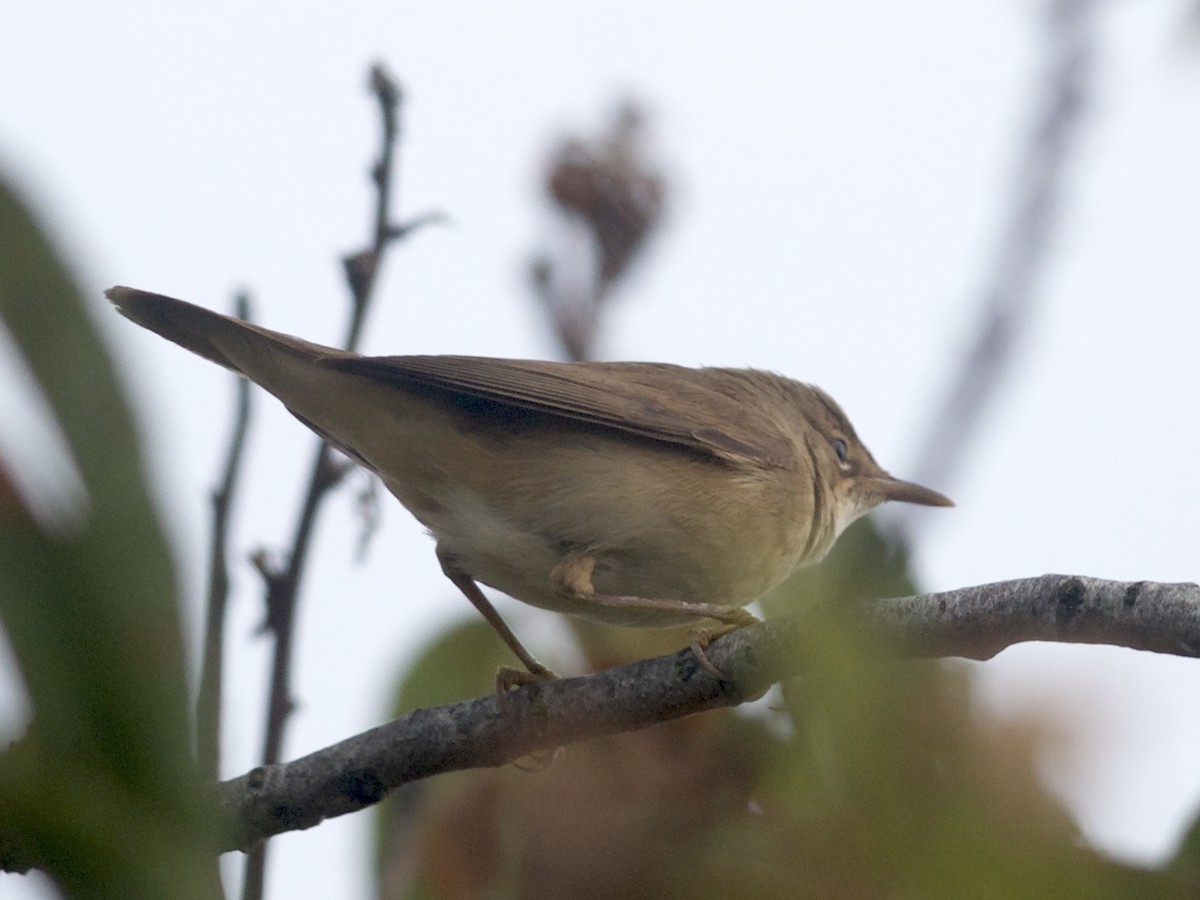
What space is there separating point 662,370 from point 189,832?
178 inches

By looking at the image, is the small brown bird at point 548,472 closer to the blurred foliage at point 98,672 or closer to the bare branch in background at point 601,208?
the bare branch in background at point 601,208

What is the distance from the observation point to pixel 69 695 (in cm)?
89

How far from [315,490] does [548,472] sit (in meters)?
1.53

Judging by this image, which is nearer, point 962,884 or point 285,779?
point 962,884

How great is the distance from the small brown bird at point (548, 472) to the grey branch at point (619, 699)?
98 centimetres

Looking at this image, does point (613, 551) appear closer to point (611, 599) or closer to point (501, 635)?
point (611, 599)

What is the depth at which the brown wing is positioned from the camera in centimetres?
439

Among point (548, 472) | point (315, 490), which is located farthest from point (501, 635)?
point (315, 490)

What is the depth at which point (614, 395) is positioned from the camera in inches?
186

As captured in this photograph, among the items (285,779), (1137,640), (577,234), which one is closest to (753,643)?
(1137,640)

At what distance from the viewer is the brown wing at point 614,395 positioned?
4.39m

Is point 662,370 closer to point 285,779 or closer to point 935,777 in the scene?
point 285,779

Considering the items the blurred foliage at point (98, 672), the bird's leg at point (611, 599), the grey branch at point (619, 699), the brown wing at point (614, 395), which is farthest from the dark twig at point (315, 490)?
the blurred foliage at point (98, 672)

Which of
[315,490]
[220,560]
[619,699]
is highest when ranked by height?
[315,490]
